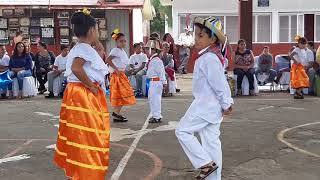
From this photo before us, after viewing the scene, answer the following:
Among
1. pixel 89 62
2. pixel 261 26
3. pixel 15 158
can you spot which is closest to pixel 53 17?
pixel 261 26

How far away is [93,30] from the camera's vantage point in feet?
19.0

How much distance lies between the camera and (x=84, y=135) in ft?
18.0

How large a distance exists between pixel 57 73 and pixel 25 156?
846 centimetres

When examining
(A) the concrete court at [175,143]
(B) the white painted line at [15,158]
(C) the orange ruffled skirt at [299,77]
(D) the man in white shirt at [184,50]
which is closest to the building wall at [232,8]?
(D) the man in white shirt at [184,50]

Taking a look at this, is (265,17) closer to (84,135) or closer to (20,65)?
(20,65)

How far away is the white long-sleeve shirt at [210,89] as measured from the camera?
18.2 feet

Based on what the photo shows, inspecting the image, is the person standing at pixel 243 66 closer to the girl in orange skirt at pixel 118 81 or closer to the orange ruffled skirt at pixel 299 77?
the orange ruffled skirt at pixel 299 77

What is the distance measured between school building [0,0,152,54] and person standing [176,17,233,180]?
1714 centimetres

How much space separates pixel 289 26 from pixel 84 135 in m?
23.4

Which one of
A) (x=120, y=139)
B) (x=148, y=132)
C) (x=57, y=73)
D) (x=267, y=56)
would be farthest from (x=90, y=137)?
(x=267, y=56)

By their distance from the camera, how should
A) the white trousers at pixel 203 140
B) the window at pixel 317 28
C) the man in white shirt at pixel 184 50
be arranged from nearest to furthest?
the white trousers at pixel 203 140 → the man in white shirt at pixel 184 50 → the window at pixel 317 28

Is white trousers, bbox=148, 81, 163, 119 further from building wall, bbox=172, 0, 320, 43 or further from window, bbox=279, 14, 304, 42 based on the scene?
window, bbox=279, 14, 304, 42

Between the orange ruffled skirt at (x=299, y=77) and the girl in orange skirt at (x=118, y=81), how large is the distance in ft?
18.6

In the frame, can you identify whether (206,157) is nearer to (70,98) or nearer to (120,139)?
(70,98)
